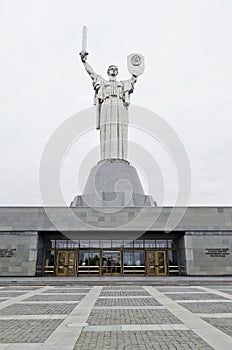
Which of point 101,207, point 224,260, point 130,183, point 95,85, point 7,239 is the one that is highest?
point 95,85

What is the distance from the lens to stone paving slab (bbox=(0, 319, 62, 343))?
505 cm

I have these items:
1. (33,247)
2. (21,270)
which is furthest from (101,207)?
(21,270)

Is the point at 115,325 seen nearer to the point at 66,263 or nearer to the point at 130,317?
the point at 130,317

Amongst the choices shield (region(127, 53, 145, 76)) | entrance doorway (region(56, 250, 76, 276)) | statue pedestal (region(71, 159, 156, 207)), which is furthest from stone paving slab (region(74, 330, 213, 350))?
shield (region(127, 53, 145, 76))

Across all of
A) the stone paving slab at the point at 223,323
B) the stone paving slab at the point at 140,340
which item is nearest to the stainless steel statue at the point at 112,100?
the stone paving slab at the point at 223,323

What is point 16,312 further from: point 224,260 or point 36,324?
point 224,260

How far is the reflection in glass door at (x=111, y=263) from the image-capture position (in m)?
21.9

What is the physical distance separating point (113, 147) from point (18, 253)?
11.6 m

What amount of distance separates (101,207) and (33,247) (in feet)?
16.9

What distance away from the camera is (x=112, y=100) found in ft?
91.9

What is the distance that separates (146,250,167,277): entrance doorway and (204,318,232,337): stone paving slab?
15710 mm

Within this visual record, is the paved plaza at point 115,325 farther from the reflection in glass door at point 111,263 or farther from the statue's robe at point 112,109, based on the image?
the statue's robe at point 112,109

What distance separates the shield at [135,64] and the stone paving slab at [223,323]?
24529mm

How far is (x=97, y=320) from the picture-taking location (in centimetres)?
658
